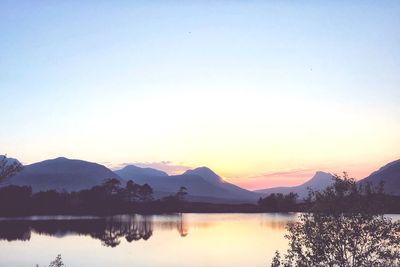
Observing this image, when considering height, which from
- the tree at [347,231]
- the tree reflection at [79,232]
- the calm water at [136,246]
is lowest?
the calm water at [136,246]

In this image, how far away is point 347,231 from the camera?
3719cm

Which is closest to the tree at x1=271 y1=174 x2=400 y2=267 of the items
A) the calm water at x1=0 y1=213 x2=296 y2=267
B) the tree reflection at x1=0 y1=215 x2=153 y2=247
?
the calm water at x1=0 y1=213 x2=296 y2=267

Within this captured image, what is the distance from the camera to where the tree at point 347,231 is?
36.5 meters

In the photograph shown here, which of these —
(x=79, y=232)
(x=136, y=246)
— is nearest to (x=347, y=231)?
(x=136, y=246)

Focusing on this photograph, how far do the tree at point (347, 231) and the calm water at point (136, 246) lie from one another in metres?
37.8

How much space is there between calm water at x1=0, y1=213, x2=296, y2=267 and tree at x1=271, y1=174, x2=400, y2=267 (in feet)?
124

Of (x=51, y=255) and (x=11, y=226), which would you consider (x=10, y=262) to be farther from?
(x=11, y=226)

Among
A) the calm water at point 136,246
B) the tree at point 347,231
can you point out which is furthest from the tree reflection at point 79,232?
the tree at point 347,231

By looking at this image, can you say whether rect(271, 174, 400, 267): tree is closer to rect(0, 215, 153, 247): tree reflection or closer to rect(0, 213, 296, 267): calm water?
rect(0, 213, 296, 267): calm water

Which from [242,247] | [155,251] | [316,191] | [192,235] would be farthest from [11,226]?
[316,191]

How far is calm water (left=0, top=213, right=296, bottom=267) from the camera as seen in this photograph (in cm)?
7769

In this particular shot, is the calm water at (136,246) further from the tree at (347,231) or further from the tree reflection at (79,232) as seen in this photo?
the tree at (347,231)

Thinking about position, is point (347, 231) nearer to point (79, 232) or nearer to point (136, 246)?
point (136, 246)

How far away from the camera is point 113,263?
7562 cm
